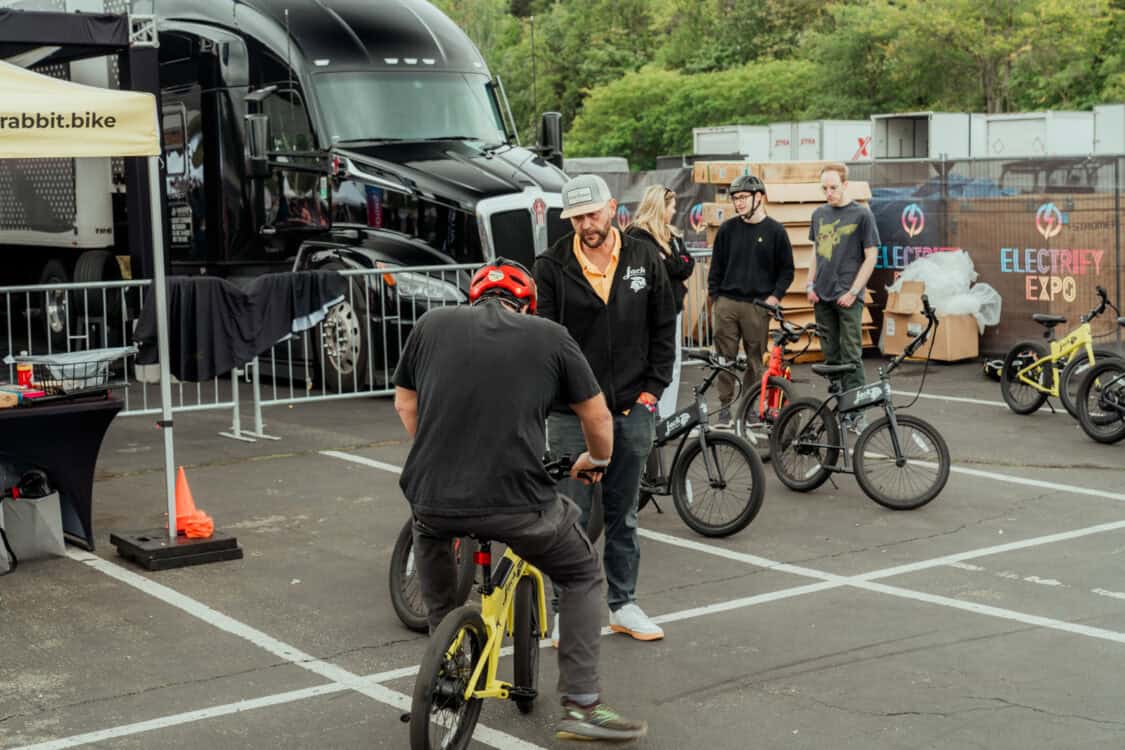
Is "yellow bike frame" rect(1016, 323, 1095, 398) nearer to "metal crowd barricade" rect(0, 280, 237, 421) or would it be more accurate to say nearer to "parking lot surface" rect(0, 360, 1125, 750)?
"parking lot surface" rect(0, 360, 1125, 750)

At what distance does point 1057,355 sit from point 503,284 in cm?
879

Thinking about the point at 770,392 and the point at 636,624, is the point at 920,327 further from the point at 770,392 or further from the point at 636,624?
the point at 636,624

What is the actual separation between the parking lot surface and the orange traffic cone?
0.92 ft

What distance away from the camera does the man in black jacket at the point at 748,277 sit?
11.5 m

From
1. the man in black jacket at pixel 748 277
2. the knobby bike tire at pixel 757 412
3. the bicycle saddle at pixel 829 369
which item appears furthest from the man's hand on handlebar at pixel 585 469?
the man in black jacket at pixel 748 277

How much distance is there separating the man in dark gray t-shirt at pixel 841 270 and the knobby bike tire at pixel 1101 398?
69.6 inches

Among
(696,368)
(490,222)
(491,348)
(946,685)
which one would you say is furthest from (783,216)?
(491,348)

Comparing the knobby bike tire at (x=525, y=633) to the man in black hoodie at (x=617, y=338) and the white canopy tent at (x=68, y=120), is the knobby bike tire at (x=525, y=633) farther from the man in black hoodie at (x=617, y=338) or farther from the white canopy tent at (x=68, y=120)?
the white canopy tent at (x=68, y=120)

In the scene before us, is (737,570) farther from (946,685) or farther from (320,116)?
(320,116)

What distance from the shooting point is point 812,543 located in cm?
891

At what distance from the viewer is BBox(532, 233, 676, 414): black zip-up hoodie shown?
22.4 feet

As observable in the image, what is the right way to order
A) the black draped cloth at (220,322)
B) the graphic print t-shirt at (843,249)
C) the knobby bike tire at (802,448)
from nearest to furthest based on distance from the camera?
the knobby bike tire at (802,448) → the black draped cloth at (220,322) → the graphic print t-shirt at (843,249)

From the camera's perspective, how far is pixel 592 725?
543cm

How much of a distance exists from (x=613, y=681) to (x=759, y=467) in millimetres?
2397
